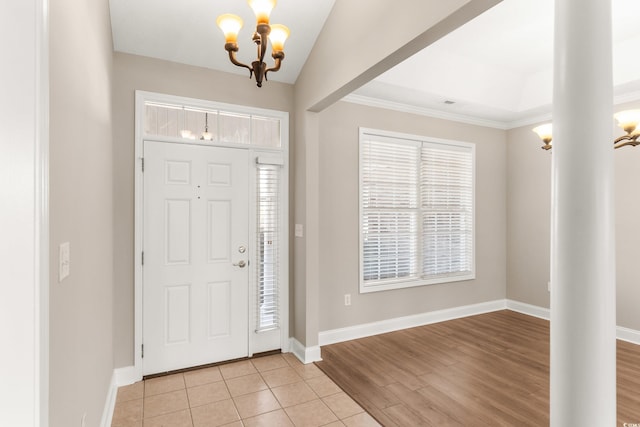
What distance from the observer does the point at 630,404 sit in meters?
2.49

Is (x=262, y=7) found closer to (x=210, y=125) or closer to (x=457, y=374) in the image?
(x=210, y=125)

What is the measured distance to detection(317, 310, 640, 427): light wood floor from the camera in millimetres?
2387

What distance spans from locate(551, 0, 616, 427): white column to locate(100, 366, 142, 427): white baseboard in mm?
2673

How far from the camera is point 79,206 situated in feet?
5.01

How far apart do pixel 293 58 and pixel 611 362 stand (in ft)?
10.2

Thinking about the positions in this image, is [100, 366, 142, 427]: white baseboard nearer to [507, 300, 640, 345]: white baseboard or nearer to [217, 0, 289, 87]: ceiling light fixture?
[217, 0, 289, 87]: ceiling light fixture

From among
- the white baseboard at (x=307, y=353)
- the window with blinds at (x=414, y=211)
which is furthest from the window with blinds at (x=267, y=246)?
the window with blinds at (x=414, y=211)

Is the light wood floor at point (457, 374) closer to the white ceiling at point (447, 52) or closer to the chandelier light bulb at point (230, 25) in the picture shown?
the chandelier light bulb at point (230, 25)

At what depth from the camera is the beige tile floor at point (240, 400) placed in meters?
2.29

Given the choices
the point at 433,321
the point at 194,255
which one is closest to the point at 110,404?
the point at 194,255

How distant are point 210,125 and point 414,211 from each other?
2704mm

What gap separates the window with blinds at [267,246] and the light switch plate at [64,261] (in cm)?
205

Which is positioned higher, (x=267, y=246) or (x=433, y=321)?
(x=267, y=246)

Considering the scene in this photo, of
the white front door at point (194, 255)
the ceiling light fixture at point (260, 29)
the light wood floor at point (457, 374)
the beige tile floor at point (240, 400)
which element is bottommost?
the light wood floor at point (457, 374)
